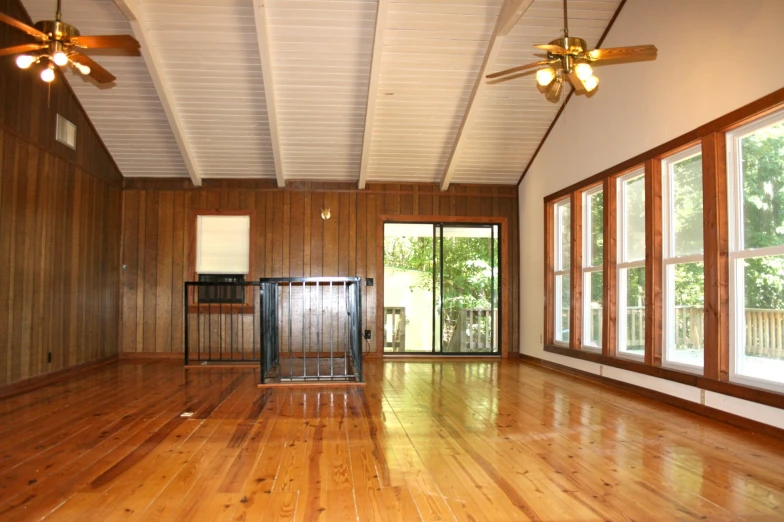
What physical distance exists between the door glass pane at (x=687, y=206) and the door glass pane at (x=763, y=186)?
1.83 ft

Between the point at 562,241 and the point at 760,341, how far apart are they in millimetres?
3654

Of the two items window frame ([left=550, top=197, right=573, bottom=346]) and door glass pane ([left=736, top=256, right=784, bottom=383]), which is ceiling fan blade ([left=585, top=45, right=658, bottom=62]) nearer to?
door glass pane ([left=736, top=256, right=784, bottom=383])

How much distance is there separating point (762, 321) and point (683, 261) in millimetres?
1031

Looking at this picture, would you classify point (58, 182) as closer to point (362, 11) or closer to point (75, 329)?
point (75, 329)

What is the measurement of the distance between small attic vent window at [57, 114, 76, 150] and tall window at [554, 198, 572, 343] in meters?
5.98

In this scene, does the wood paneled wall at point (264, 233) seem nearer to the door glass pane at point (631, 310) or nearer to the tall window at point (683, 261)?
the door glass pane at point (631, 310)

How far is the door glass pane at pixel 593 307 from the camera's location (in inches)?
257

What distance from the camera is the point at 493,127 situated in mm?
7609

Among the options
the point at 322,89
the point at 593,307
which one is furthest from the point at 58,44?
the point at 593,307

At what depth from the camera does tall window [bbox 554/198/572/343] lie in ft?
24.2

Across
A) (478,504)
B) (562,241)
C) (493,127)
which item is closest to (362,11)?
(493,127)

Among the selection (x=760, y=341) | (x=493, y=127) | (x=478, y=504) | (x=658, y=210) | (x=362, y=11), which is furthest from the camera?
(x=493, y=127)

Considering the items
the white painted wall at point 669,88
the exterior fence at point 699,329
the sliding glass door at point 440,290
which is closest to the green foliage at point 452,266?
the sliding glass door at point 440,290

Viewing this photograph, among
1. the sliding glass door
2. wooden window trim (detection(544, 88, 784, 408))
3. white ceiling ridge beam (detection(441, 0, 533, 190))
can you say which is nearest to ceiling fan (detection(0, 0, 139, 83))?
white ceiling ridge beam (detection(441, 0, 533, 190))
